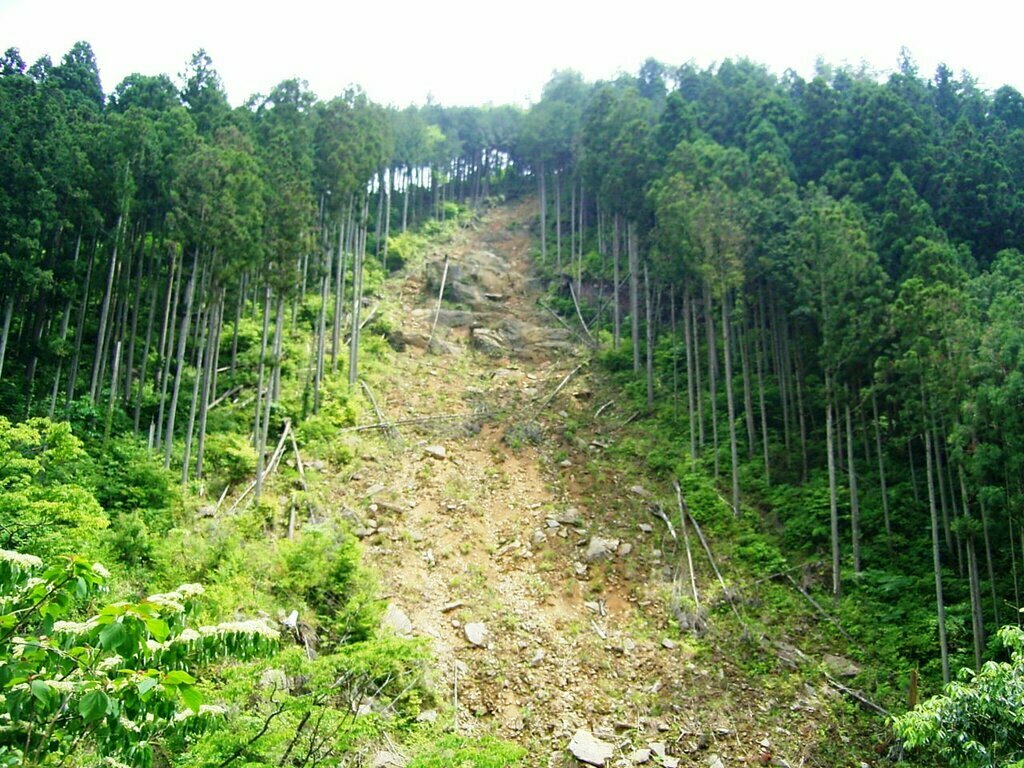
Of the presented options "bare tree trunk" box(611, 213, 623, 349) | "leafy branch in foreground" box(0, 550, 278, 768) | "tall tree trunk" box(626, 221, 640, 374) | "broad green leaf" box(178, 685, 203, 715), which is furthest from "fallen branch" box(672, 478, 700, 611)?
"broad green leaf" box(178, 685, 203, 715)

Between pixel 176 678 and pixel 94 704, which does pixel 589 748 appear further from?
pixel 94 704

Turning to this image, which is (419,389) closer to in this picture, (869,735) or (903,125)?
(869,735)

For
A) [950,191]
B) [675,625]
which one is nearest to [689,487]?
[675,625]

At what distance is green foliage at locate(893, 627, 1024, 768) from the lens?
29.7 ft

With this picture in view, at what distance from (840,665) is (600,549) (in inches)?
263

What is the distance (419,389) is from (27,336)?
44.6 ft

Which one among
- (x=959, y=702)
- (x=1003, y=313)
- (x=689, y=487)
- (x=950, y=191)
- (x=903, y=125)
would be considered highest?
(x=903, y=125)

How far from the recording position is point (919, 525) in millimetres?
21281

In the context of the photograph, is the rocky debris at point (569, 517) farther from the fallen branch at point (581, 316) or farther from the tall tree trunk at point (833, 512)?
the fallen branch at point (581, 316)

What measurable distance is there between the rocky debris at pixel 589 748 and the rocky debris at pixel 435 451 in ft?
40.2

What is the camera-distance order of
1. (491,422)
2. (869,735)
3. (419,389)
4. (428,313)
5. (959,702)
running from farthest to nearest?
(428,313) → (419,389) → (491,422) → (869,735) → (959,702)

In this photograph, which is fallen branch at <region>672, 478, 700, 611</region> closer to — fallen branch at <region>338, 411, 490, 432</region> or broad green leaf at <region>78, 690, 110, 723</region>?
fallen branch at <region>338, 411, 490, 432</region>

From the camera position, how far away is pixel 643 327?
35469 mm

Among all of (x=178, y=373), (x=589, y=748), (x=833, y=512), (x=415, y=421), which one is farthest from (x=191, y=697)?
(x=415, y=421)
